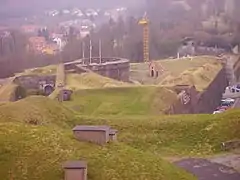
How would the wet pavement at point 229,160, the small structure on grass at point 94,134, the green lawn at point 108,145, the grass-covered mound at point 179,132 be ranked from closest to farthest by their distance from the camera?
the green lawn at point 108,145
the small structure on grass at point 94,134
the wet pavement at point 229,160
the grass-covered mound at point 179,132

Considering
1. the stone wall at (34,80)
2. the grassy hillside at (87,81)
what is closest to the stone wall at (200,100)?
the grassy hillside at (87,81)

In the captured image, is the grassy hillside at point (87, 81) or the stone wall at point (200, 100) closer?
the stone wall at point (200, 100)

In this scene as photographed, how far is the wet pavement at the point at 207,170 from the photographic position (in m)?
12.1

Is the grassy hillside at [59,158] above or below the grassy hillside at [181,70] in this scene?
above

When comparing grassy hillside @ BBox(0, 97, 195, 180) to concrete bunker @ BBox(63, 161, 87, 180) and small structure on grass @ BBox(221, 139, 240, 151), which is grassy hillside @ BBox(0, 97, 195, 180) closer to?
concrete bunker @ BBox(63, 161, 87, 180)

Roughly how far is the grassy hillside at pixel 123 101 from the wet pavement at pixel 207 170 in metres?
10.7

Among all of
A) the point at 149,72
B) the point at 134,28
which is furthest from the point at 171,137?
the point at 134,28

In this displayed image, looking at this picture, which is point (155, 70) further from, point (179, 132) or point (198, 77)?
point (179, 132)

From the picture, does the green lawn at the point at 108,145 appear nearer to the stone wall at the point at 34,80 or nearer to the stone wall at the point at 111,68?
the stone wall at the point at 34,80

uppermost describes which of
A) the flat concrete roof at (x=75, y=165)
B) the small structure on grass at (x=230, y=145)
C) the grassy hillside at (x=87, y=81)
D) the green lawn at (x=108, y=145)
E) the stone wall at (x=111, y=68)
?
the flat concrete roof at (x=75, y=165)

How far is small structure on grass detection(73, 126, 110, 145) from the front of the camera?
11.8 meters

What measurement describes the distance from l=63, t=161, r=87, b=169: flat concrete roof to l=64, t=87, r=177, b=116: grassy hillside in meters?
13.4

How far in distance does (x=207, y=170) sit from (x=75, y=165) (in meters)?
3.69

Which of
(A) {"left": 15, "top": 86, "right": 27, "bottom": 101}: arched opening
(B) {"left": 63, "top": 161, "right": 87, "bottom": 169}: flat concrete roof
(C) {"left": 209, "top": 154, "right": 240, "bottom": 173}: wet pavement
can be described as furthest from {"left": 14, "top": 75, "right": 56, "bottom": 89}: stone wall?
(B) {"left": 63, "top": 161, "right": 87, "bottom": 169}: flat concrete roof
